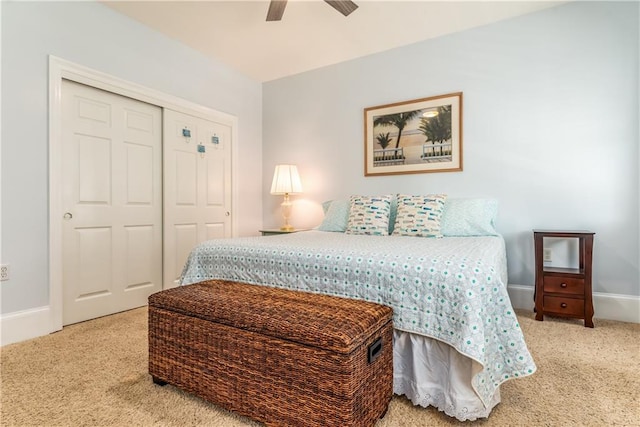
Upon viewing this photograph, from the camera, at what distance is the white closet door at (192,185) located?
126 inches

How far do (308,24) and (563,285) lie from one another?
2970 millimetres

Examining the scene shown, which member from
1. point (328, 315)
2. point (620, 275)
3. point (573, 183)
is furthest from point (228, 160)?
point (620, 275)

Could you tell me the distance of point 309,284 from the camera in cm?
167

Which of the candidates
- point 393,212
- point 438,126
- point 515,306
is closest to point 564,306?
point 515,306

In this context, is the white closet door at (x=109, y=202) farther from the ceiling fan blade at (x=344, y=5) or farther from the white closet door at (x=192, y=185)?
the ceiling fan blade at (x=344, y=5)

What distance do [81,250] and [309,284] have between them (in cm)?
202

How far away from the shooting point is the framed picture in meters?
3.11

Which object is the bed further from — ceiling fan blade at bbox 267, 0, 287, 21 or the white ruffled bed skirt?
ceiling fan blade at bbox 267, 0, 287, 21

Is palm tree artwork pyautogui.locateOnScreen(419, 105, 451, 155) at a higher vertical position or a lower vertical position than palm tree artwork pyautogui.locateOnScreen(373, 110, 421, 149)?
lower

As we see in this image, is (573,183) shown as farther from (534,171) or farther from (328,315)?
(328,315)

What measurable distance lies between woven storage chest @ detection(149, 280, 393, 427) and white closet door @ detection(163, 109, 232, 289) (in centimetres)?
180

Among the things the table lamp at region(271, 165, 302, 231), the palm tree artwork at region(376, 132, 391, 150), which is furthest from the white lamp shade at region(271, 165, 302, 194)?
the palm tree artwork at region(376, 132, 391, 150)

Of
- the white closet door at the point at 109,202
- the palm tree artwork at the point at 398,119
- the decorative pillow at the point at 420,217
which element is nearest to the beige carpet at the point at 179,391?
the white closet door at the point at 109,202

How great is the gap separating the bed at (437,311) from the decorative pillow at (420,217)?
0.79 meters
